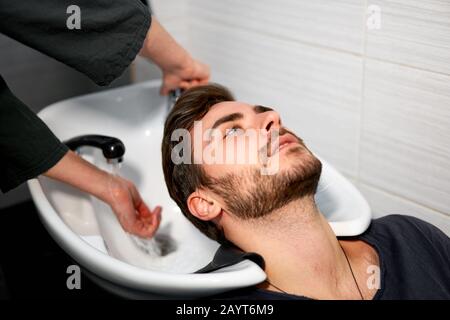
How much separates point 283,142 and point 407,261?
35 centimetres

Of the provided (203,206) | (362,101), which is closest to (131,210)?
(203,206)

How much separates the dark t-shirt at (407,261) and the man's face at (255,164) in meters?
0.18

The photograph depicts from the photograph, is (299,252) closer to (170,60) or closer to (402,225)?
(402,225)

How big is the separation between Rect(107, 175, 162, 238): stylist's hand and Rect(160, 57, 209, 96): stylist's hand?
0.32 m

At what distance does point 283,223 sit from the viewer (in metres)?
1.13

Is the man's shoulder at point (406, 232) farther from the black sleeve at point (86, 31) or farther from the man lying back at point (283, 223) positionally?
the black sleeve at point (86, 31)

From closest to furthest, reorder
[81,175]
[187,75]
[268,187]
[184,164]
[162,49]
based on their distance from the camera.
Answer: [268,187]
[184,164]
[81,175]
[162,49]
[187,75]

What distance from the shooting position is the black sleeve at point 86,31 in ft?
3.73

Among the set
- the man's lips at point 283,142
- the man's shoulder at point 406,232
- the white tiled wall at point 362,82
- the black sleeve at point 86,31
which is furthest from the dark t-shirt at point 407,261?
the black sleeve at point 86,31
